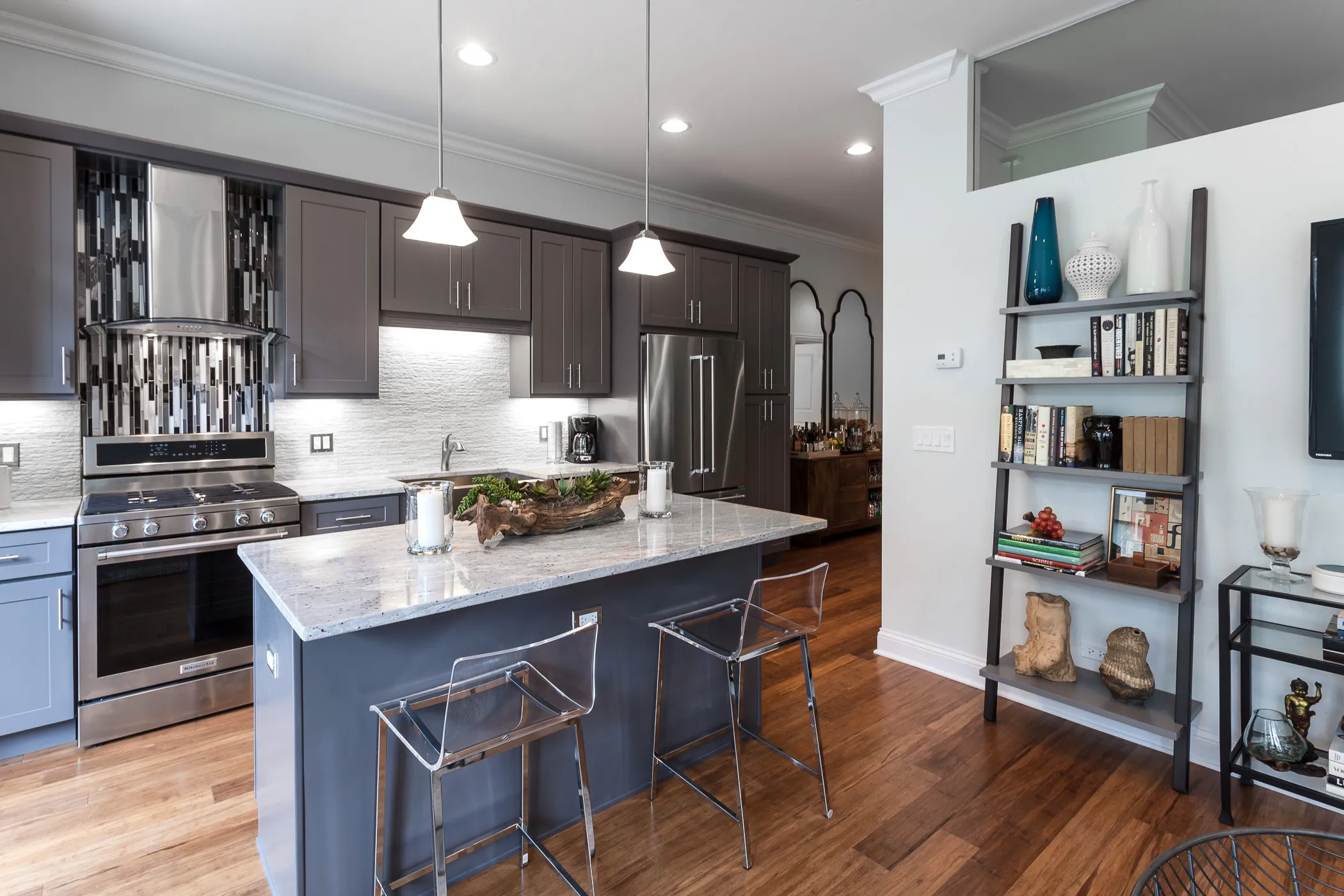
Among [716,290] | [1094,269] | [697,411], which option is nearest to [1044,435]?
[1094,269]

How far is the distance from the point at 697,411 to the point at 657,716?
2758 mm

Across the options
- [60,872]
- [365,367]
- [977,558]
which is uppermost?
[365,367]

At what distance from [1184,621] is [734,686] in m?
1.58

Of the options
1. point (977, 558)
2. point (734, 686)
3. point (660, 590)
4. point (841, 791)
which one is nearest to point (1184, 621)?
point (977, 558)

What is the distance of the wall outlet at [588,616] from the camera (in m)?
2.14

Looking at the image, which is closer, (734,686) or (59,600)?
(734,686)

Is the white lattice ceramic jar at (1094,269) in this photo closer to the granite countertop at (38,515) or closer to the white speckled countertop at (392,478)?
the white speckled countertop at (392,478)

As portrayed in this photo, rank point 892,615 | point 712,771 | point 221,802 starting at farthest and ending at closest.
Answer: point 892,615
point 712,771
point 221,802

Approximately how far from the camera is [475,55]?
3.19 meters

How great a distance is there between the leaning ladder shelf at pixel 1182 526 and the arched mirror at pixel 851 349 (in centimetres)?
410

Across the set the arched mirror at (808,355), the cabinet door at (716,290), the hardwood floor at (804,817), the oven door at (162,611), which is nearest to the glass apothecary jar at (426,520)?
the hardwood floor at (804,817)

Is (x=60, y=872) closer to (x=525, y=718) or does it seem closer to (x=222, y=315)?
(x=525, y=718)

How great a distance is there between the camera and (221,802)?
7.68 feet

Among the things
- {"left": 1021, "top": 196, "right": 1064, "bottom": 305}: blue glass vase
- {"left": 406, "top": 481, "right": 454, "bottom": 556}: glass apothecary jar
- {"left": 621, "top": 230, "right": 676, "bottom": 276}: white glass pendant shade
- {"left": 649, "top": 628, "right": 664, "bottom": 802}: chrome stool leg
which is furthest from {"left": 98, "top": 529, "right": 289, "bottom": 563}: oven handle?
{"left": 1021, "top": 196, "right": 1064, "bottom": 305}: blue glass vase
